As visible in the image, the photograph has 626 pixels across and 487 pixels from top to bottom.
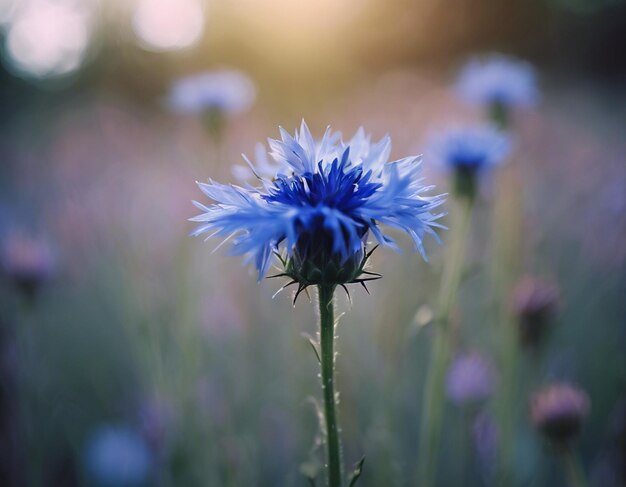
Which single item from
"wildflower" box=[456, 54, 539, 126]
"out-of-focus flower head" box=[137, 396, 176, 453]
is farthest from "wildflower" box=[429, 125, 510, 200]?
"out-of-focus flower head" box=[137, 396, 176, 453]

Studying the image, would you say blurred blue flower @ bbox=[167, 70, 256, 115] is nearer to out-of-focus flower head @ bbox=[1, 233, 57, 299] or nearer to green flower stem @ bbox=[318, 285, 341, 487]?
out-of-focus flower head @ bbox=[1, 233, 57, 299]

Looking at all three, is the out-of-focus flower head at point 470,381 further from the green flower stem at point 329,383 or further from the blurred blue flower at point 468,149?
the green flower stem at point 329,383

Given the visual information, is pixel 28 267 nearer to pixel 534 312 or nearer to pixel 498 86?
pixel 534 312

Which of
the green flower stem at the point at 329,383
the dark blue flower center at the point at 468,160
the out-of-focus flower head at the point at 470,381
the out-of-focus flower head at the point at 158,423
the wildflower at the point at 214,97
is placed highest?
the wildflower at the point at 214,97

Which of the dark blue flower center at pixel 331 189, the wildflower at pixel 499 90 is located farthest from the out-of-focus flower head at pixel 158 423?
the wildflower at pixel 499 90

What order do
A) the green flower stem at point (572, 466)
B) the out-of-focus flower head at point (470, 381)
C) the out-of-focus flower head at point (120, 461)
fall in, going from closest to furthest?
the green flower stem at point (572, 466)
the out-of-focus flower head at point (470, 381)
the out-of-focus flower head at point (120, 461)

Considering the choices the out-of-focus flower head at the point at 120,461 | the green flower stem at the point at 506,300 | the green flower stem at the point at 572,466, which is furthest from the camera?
the out-of-focus flower head at the point at 120,461

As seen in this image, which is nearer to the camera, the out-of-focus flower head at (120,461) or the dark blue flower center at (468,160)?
the dark blue flower center at (468,160)

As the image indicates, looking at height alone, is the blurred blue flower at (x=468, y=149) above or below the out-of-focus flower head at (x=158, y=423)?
→ above
